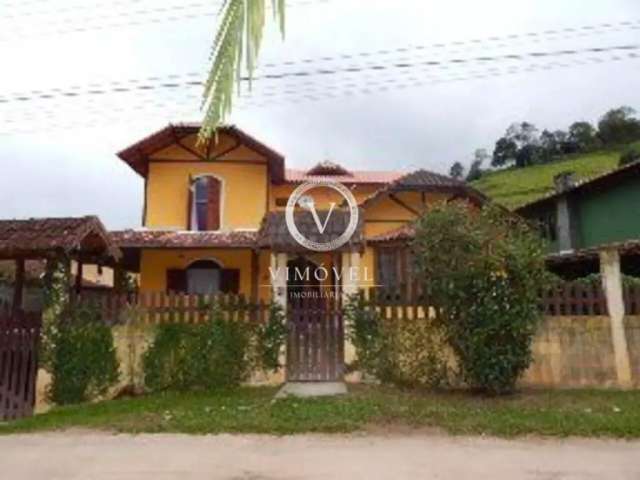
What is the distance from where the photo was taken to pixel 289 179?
72.3ft

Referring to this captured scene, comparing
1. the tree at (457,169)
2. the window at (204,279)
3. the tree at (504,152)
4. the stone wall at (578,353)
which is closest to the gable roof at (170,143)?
the window at (204,279)

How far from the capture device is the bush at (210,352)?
10.6 meters

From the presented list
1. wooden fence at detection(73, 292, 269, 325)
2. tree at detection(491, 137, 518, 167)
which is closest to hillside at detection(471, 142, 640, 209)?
tree at detection(491, 137, 518, 167)

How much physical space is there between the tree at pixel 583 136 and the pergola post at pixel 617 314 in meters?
62.1

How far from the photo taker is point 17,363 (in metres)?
9.97

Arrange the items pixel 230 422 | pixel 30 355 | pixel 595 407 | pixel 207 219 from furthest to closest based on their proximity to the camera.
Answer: pixel 207 219 < pixel 30 355 < pixel 595 407 < pixel 230 422

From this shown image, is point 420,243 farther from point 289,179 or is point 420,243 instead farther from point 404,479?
point 289,179

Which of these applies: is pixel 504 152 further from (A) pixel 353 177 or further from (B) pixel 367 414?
(B) pixel 367 414

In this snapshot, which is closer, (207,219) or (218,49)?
(218,49)

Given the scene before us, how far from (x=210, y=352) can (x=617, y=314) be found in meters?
6.92

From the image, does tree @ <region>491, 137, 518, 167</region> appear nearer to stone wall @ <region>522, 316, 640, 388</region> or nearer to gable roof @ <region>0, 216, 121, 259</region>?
stone wall @ <region>522, 316, 640, 388</region>

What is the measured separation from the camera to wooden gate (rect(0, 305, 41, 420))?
9.78 meters

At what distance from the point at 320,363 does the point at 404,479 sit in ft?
17.5

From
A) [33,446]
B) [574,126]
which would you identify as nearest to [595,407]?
[33,446]
